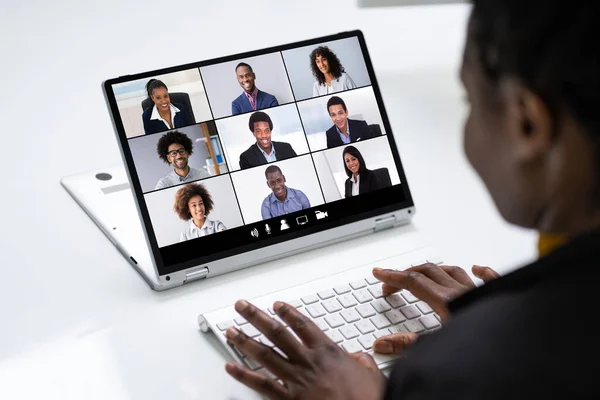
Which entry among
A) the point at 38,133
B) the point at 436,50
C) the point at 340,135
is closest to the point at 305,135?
the point at 340,135

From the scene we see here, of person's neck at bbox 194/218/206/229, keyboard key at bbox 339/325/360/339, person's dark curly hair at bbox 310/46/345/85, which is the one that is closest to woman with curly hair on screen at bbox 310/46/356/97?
person's dark curly hair at bbox 310/46/345/85

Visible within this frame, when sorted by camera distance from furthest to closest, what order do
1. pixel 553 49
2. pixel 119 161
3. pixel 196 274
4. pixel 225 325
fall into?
pixel 119 161 < pixel 196 274 < pixel 225 325 < pixel 553 49

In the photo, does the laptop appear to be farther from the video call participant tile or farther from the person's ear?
the person's ear

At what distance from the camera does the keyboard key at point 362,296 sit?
0.94 meters

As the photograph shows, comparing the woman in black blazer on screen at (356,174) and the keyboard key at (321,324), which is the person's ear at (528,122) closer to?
the keyboard key at (321,324)

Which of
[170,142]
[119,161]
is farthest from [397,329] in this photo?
[119,161]

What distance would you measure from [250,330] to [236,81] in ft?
1.08

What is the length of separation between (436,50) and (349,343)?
0.83 m

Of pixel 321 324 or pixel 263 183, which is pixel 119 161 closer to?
pixel 263 183

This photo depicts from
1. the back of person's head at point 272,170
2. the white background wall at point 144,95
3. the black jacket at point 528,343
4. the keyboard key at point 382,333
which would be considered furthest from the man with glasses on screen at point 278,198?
the black jacket at point 528,343

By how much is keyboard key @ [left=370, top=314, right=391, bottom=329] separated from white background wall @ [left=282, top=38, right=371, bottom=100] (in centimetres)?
31

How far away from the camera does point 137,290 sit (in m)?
1.00

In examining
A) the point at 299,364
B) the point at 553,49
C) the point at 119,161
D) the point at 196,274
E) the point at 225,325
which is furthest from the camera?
the point at 119,161

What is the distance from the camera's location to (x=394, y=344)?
0.85 m
